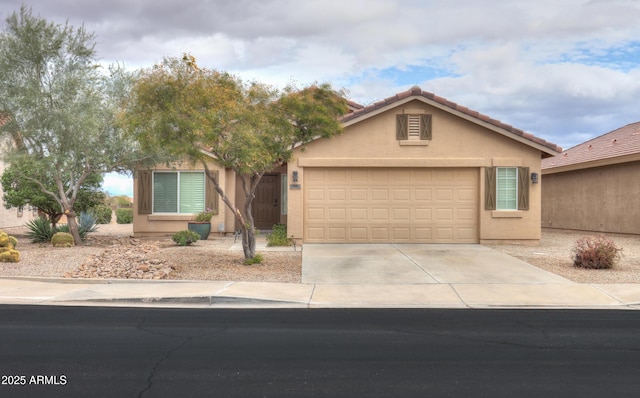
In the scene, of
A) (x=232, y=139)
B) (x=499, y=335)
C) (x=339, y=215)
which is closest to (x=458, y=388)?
(x=499, y=335)

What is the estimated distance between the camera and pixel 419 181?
59.9ft

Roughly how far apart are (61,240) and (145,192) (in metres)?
3.99

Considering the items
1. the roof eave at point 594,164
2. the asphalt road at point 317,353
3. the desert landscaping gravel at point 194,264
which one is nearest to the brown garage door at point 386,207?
the desert landscaping gravel at point 194,264

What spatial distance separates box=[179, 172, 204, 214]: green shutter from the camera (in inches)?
810

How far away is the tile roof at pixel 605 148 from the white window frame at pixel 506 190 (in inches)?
207

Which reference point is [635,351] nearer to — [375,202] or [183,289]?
[183,289]

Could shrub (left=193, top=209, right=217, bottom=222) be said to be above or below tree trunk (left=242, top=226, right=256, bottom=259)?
above

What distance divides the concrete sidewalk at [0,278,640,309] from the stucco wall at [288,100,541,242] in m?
6.88

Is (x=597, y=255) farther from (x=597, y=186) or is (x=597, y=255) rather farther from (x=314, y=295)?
(x=597, y=186)

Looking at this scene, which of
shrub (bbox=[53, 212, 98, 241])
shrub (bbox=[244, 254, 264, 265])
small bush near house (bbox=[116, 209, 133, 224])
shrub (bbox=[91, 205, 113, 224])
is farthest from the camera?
small bush near house (bbox=[116, 209, 133, 224])

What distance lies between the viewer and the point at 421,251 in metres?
16.1

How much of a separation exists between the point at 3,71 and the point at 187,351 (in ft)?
42.9

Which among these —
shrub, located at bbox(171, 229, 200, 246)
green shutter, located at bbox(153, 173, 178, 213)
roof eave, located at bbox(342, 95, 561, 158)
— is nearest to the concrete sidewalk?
shrub, located at bbox(171, 229, 200, 246)

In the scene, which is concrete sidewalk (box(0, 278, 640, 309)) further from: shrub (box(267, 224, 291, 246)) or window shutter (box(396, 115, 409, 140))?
window shutter (box(396, 115, 409, 140))
